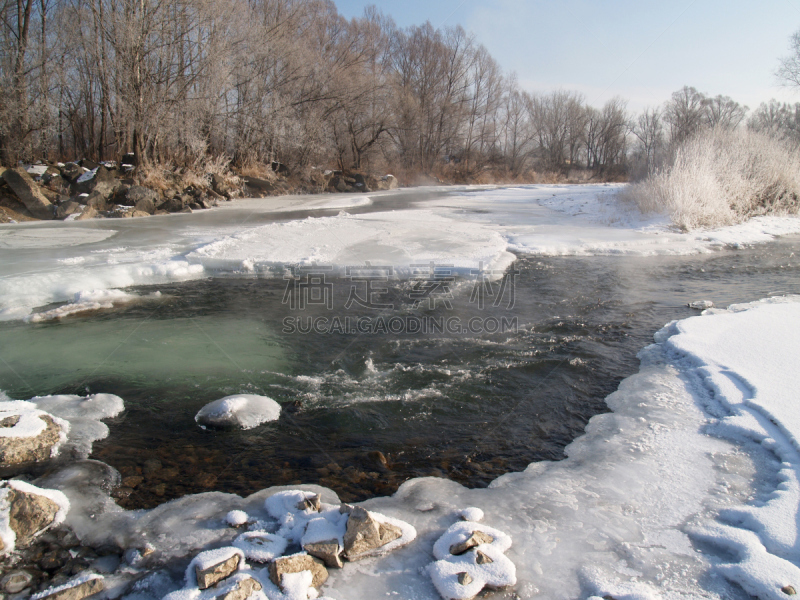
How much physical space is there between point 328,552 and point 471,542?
656 millimetres

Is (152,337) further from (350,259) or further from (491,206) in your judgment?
(491,206)

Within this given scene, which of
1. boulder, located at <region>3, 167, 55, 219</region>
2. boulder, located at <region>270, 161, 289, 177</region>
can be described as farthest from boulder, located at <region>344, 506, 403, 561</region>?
boulder, located at <region>270, 161, 289, 177</region>

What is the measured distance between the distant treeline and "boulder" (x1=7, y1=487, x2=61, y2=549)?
16382mm

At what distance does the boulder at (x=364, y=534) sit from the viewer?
87.3 inches

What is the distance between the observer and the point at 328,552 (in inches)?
85.6

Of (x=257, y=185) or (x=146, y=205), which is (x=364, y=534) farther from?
(x=257, y=185)

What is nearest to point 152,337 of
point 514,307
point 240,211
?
point 514,307

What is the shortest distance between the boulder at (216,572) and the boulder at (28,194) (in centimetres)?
1443

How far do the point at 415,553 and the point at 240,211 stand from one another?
46.8ft

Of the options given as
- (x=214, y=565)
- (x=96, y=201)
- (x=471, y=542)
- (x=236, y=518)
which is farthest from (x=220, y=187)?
(x=471, y=542)

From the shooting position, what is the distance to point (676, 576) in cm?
211

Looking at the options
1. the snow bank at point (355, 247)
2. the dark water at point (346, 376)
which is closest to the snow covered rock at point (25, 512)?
the dark water at point (346, 376)

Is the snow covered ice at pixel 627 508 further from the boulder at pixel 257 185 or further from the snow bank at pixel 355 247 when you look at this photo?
the boulder at pixel 257 185

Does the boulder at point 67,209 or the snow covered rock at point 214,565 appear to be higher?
the boulder at point 67,209
